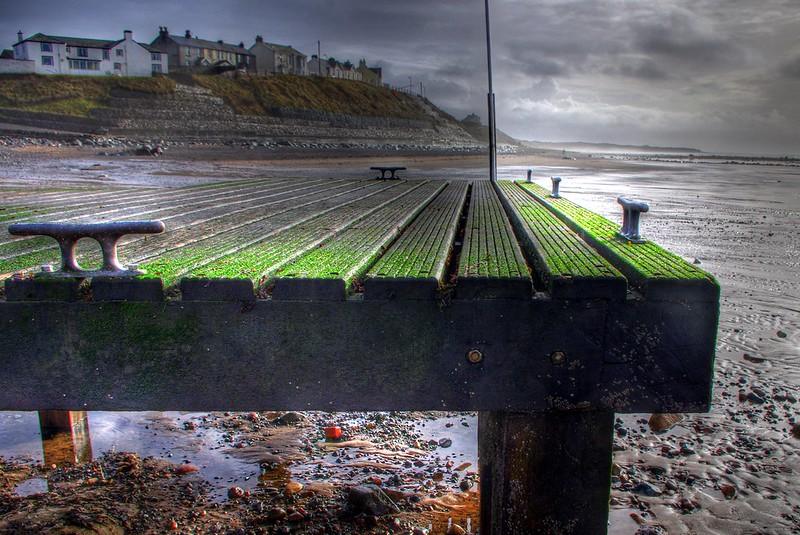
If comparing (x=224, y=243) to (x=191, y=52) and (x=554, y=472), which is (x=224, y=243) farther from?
(x=191, y=52)

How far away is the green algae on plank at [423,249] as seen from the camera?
2.38 meters

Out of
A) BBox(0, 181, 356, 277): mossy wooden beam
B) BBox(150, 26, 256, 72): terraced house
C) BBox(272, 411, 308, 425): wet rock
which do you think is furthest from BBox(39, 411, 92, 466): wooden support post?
BBox(150, 26, 256, 72): terraced house

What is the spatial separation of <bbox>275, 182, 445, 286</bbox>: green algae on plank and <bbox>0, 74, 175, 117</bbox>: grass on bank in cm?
5758

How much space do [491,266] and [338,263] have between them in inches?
24.5

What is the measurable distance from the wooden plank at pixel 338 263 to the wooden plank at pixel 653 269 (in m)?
1.04

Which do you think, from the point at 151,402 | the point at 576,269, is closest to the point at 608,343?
the point at 576,269

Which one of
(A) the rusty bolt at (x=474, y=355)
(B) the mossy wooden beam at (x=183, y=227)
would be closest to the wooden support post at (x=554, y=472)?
(A) the rusty bolt at (x=474, y=355)

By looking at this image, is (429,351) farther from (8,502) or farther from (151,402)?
(8,502)

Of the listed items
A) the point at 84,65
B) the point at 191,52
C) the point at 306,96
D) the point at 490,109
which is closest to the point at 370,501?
the point at 490,109

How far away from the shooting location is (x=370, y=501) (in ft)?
12.6

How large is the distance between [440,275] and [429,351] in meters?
0.29

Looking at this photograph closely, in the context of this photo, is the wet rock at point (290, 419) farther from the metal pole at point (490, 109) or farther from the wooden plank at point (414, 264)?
the metal pole at point (490, 109)

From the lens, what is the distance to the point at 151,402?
231 centimetres

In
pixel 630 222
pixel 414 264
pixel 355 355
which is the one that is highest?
pixel 630 222
